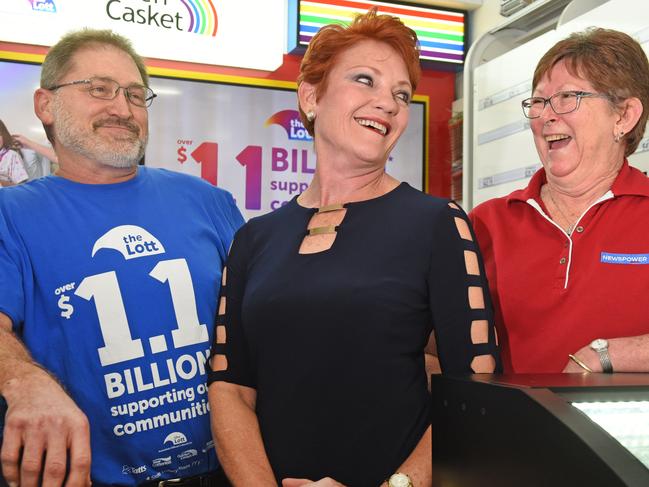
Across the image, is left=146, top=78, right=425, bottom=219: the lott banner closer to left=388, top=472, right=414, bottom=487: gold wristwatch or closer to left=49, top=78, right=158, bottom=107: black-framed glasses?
left=49, top=78, right=158, bottom=107: black-framed glasses

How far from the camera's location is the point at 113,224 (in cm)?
173

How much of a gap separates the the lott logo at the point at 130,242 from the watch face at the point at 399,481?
0.80 meters

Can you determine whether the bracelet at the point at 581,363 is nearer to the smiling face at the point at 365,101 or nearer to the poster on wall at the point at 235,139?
the smiling face at the point at 365,101

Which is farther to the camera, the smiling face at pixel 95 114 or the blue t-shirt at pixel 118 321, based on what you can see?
the smiling face at pixel 95 114

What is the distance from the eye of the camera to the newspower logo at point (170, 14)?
4117 mm

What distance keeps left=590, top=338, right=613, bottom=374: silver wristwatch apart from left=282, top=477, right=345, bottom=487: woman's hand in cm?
52

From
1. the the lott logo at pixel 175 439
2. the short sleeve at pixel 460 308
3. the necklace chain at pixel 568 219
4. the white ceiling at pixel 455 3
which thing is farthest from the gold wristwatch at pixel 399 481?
the white ceiling at pixel 455 3

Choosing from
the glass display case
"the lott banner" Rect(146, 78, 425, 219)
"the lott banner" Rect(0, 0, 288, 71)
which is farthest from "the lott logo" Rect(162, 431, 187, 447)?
"the lott banner" Rect(0, 0, 288, 71)

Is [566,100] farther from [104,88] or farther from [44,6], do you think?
[44,6]

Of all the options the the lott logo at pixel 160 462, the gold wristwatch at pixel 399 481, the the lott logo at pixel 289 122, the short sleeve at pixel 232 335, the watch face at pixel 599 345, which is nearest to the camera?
the gold wristwatch at pixel 399 481

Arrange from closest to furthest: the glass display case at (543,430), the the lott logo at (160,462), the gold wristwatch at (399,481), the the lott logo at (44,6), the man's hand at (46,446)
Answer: the glass display case at (543,430) < the man's hand at (46,446) < the gold wristwatch at (399,481) < the the lott logo at (160,462) < the the lott logo at (44,6)

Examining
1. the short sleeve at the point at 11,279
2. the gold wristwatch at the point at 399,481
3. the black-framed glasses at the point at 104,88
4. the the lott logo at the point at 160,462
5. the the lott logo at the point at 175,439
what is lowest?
the the lott logo at the point at 160,462

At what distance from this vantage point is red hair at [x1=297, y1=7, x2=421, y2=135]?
155 centimetres

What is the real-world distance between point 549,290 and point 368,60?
2.14 ft
